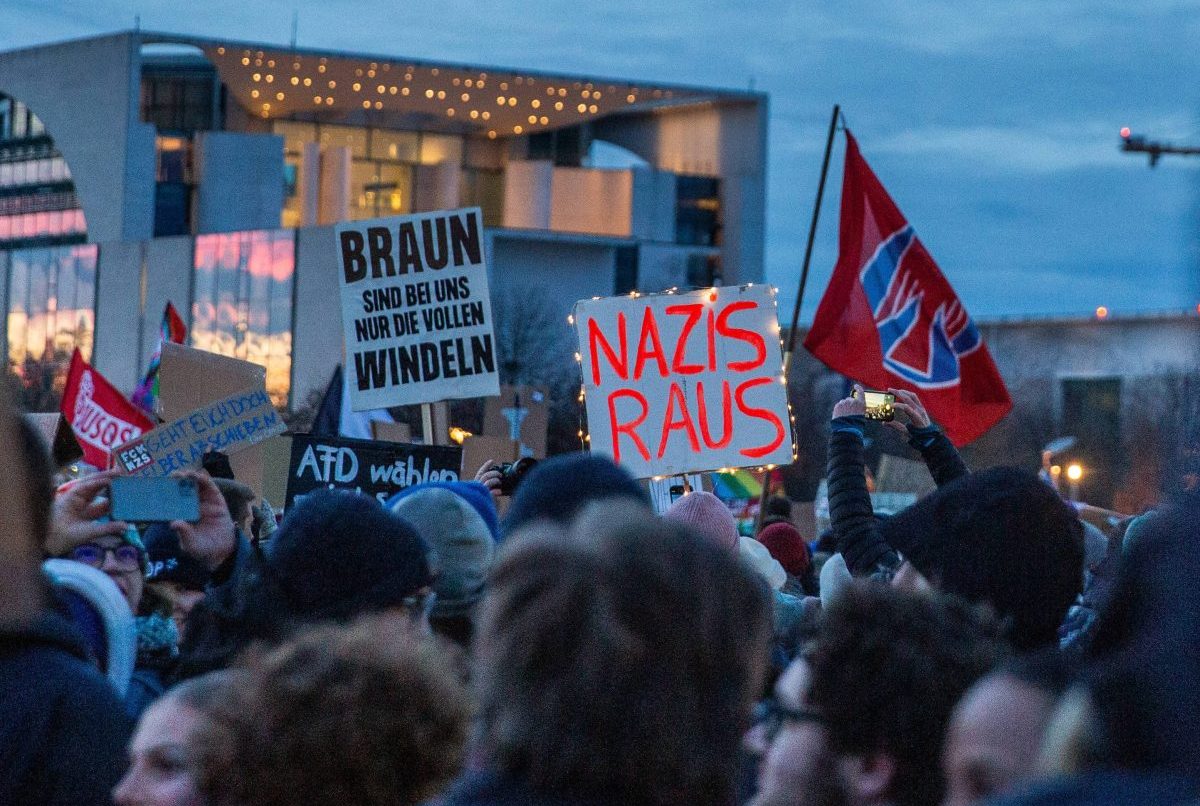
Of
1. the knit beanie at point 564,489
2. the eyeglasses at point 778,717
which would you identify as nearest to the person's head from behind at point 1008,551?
the knit beanie at point 564,489

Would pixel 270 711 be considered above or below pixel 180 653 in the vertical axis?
above

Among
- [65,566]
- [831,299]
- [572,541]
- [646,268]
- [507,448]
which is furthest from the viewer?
[646,268]

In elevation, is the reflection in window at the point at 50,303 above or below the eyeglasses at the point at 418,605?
below

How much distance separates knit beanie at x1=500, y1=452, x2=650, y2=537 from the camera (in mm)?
3387

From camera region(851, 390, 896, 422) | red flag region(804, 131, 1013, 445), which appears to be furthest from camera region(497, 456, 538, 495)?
red flag region(804, 131, 1013, 445)

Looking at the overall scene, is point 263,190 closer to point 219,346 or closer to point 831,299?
point 219,346

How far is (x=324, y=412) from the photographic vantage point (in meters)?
12.6

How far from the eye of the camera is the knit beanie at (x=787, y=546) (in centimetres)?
881

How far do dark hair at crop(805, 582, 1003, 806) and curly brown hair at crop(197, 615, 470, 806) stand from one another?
21.5 inches

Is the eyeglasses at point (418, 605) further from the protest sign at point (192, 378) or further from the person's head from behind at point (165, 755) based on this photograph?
the protest sign at point (192, 378)

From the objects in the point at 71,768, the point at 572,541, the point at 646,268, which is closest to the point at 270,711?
the point at 572,541

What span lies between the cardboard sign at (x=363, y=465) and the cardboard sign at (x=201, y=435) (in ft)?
0.60

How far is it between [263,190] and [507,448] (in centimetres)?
5697

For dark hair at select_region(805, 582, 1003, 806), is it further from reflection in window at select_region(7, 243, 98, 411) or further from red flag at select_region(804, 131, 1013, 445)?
reflection in window at select_region(7, 243, 98, 411)
